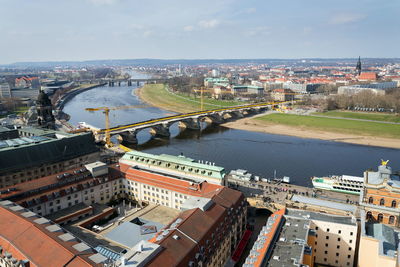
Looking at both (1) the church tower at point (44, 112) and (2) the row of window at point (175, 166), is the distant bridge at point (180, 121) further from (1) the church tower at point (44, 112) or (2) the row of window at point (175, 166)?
(2) the row of window at point (175, 166)

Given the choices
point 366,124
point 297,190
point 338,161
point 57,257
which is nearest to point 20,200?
point 57,257

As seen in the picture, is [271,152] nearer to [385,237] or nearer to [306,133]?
[306,133]

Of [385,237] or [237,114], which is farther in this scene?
[237,114]

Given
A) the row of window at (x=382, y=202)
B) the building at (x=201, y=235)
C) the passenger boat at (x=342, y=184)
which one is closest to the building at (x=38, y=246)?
the building at (x=201, y=235)

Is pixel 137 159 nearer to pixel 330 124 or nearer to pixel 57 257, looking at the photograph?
pixel 57 257

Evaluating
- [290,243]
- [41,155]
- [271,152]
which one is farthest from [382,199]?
[41,155]

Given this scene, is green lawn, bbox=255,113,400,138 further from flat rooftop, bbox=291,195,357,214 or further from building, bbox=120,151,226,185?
building, bbox=120,151,226,185

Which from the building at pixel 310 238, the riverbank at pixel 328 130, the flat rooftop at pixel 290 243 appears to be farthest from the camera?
the riverbank at pixel 328 130
